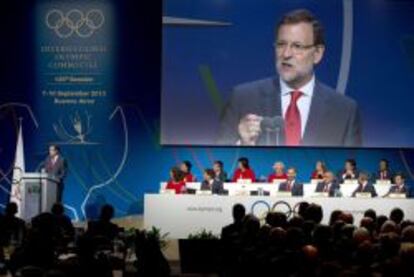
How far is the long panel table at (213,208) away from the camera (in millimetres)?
12242

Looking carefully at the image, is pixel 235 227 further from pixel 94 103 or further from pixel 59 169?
pixel 94 103

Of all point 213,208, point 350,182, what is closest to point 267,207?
point 213,208

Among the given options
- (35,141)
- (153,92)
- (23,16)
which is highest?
(23,16)

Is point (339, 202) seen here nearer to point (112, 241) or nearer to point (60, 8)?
point (112, 241)

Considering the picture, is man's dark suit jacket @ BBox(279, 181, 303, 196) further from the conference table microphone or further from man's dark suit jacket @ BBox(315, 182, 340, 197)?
the conference table microphone

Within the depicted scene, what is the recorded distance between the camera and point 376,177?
14.7 metres

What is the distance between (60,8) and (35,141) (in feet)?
8.54

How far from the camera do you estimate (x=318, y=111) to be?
14.8 m

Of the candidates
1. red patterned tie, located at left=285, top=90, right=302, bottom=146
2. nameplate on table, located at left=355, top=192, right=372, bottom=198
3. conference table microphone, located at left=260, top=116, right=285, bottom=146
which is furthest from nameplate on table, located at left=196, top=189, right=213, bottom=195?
red patterned tie, located at left=285, top=90, right=302, bottom=146

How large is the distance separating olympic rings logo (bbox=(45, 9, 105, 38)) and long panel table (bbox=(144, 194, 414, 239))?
15.0 feet

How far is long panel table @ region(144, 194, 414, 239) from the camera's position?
482 inches

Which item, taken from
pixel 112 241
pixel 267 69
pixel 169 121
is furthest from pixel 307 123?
pixel 112 241

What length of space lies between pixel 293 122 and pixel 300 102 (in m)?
0.38

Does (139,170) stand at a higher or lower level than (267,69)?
lower
